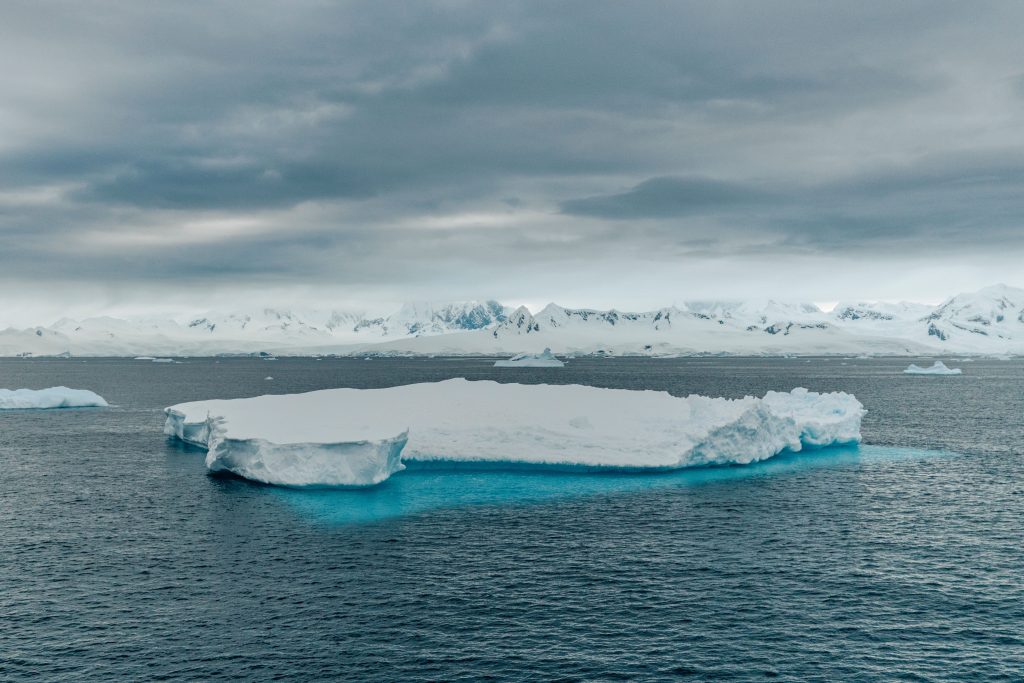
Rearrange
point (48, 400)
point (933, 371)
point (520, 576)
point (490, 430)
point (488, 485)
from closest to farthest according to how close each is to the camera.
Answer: point (520, 576), point (488, 485), point (490, 430), point (48, 400), point (933, 371)

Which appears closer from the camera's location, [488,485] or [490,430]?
[488,485]

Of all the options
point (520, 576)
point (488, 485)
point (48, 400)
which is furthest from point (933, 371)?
point (520, 576)

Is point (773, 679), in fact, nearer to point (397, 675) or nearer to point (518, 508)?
point (397, 675)

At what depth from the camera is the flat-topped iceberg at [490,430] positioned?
4516 cm

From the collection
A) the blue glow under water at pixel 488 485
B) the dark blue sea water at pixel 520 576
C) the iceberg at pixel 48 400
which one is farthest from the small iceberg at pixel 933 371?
the iceberg at pixel 48 400

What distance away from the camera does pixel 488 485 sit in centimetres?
4538

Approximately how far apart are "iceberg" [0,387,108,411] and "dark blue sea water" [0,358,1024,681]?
5262 centimetres

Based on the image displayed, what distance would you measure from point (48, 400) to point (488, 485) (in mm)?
74107

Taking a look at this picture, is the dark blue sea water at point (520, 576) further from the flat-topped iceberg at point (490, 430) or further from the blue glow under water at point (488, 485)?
the flat-topped iceberg at point (490, 430)

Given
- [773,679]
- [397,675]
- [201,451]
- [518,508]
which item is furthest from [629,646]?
[201,451]

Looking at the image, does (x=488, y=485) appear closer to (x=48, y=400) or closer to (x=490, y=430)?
(x=490, y=430)

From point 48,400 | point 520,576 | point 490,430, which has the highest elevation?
point 490,430

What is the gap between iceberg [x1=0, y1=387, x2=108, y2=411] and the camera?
3789 inches

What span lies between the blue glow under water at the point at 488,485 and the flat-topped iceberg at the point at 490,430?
0.65 m
